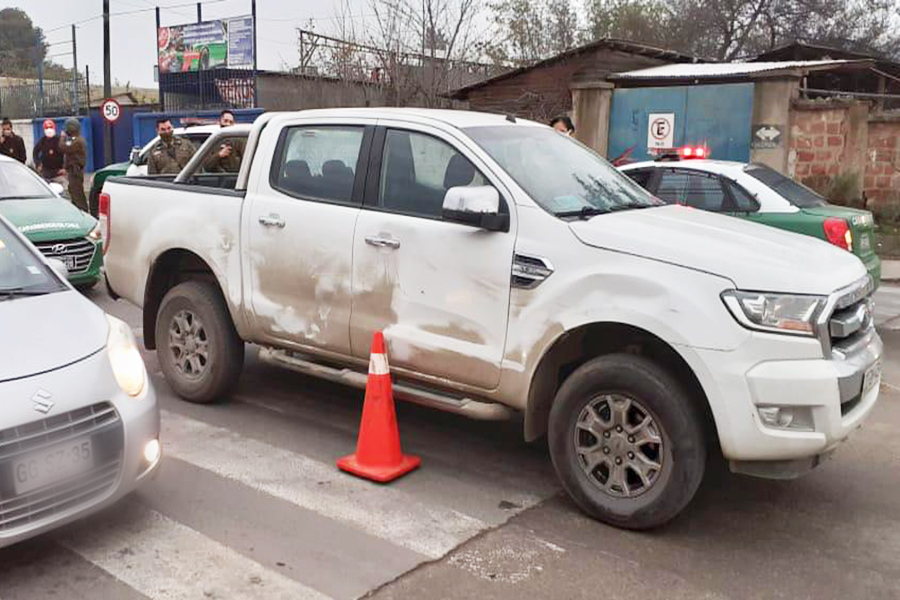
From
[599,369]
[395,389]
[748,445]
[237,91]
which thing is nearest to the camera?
[748,445]

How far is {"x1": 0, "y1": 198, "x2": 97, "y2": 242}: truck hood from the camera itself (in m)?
8.90

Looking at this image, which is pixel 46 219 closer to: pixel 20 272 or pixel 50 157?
pixel 20 272

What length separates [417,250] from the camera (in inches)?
188

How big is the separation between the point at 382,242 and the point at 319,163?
0.86 m

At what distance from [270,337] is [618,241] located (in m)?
2.47

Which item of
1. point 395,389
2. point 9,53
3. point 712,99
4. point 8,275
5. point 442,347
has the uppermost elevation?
point 9,53

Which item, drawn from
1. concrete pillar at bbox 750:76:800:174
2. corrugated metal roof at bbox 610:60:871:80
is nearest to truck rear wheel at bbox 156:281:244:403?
concrete pillar at bbox 750:76:800:174

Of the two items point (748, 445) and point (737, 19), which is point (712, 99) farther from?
point (737, 19)

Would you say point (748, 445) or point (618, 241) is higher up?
point (618, 241)

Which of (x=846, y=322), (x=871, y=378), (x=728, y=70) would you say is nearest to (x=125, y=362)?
(x=846, y=322)

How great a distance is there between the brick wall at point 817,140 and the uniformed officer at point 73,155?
40.3 feet

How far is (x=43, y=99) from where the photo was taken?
33.0 meters

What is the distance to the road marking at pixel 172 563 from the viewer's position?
11.7ft

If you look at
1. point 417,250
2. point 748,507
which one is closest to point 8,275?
point 417,250
